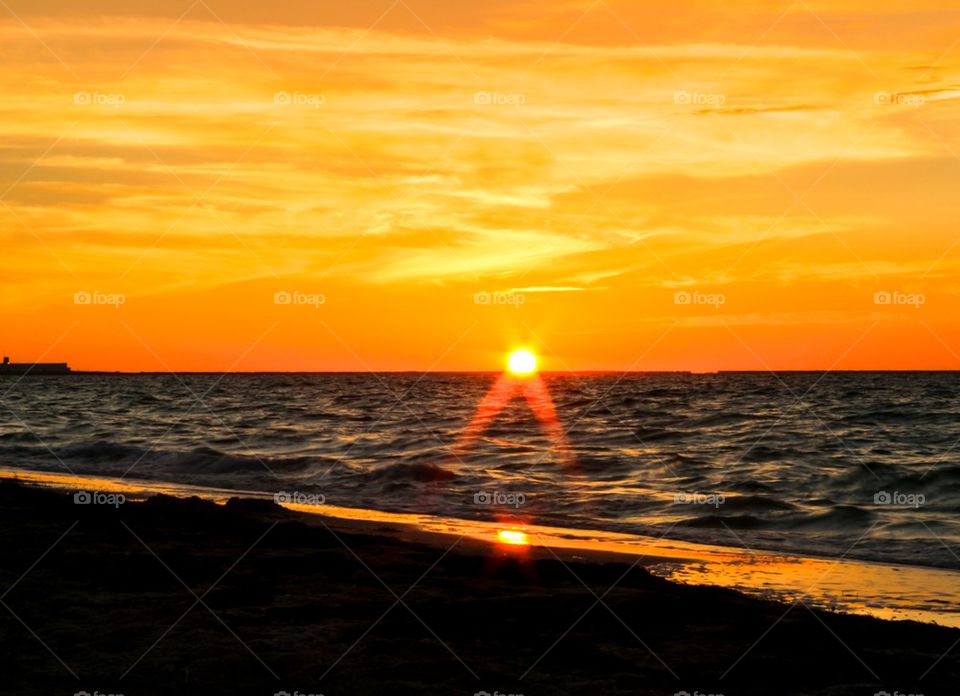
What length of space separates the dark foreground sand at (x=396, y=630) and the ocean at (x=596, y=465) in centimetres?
639

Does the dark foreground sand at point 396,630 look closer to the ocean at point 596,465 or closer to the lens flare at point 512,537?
the lens flare at point 512,537

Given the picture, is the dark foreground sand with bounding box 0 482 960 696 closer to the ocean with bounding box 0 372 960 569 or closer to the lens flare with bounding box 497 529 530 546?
the lens flare with bounding box 497 529 530 546

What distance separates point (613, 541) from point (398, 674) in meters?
9.07

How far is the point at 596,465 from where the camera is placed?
27.8 metres

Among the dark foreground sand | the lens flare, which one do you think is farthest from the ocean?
the dark foreground sand

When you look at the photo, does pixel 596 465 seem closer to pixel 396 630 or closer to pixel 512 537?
pixel 512 537

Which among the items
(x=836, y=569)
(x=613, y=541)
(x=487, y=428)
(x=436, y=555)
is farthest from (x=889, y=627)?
(x=487, y=428)

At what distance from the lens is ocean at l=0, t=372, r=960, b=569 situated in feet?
61.2

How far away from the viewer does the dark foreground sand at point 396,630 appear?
23.9 ft

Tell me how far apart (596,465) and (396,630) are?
64.4ft

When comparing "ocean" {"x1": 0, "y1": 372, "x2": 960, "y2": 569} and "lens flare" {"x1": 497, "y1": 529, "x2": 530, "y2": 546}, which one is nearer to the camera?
"lens flare" {"x1": 497, "y1": 529, "x2": 530, "y2": 546}

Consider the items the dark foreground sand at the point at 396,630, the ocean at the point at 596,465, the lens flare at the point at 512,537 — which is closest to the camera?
the dark foreground sand at the point at 396,630

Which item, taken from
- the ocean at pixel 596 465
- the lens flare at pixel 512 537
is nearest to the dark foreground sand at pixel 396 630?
the lens flare at pixel 512 537

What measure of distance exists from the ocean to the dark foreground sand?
251 inches
